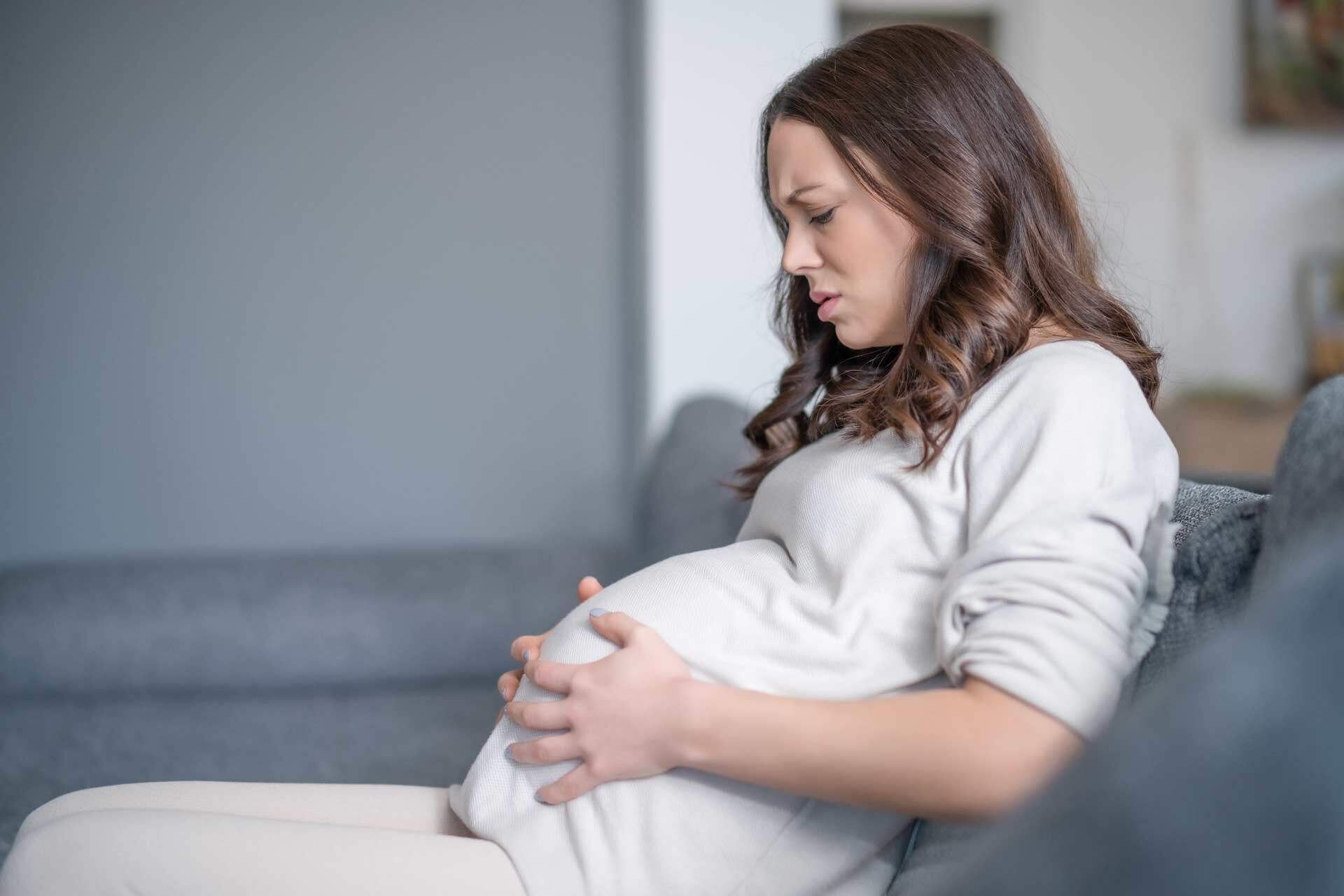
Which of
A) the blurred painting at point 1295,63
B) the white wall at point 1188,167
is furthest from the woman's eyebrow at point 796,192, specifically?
the blurred painting at point 1295,63

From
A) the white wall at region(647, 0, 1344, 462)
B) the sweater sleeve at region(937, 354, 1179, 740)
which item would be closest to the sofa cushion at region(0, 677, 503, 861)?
the sweater sleeve at region(937, 354, 1179, 740)

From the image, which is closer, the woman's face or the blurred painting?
the woman's face

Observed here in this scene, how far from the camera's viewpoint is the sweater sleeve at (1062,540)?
65cm

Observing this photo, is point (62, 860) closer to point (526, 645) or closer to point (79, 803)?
point (79, 803)

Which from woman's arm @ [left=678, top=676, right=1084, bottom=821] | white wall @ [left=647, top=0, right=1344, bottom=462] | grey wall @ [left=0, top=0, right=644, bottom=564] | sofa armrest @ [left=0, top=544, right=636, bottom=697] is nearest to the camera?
Answer: woman's arm @ [left=678, top=676, right=1084, bottom=821]

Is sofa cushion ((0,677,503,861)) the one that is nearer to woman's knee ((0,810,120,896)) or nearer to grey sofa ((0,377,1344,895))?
grey sofa ((0,377,1344,895))

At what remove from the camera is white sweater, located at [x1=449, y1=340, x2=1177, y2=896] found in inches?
26.9

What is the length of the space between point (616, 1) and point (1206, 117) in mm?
3222

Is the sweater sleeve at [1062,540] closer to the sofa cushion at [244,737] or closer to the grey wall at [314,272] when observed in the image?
the sofa cushion at [244,737]

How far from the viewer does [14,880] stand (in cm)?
77

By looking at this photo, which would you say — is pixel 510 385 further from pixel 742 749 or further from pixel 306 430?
pixel 742 749

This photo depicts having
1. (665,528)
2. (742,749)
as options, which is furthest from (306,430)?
(742,749)

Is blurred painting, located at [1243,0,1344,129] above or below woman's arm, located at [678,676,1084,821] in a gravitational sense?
above

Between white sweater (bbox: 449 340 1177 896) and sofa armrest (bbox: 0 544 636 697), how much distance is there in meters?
1.02
